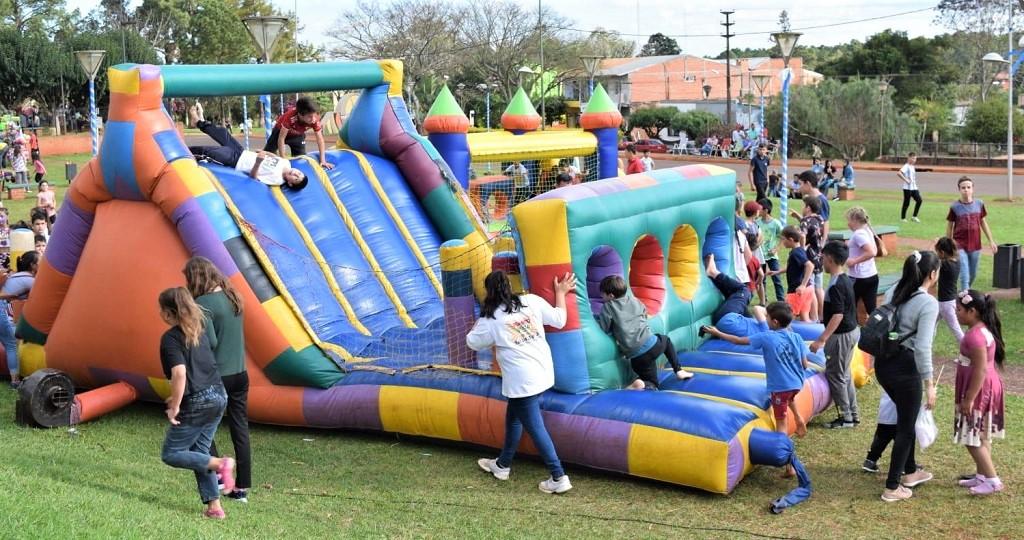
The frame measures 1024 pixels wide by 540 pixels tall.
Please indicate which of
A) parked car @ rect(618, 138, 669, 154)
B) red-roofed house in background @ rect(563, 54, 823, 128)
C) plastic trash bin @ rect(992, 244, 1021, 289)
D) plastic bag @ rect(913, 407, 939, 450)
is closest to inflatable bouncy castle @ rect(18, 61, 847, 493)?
plastic bag @ rect(913, 407, 939, 450)

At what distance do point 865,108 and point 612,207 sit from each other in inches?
1516

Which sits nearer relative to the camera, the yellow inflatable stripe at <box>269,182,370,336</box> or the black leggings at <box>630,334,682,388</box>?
the black leggings at <box>630,334,682,388</box>

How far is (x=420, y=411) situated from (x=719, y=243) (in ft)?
10.4

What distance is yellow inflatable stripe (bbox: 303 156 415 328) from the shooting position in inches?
366

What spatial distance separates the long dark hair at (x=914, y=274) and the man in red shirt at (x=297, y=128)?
544 cm

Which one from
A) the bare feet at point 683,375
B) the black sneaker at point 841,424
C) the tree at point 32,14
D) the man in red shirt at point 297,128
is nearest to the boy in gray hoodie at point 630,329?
the bare feet at point 683,375

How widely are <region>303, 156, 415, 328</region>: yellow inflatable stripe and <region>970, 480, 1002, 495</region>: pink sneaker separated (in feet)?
14.9

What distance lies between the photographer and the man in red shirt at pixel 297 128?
9.98 metres

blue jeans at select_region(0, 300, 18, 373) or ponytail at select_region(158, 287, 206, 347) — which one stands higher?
ponytail at select_region(158, 287, 206, 347)

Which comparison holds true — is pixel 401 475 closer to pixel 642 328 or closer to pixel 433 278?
pixel 642 328

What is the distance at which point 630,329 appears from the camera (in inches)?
282

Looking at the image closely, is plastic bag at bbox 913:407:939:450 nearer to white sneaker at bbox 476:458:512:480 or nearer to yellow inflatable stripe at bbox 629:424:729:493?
yellow inflatable stripe at bbox 629:424:729:493

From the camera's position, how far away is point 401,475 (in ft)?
22.8

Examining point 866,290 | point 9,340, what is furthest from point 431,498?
point 9,340
